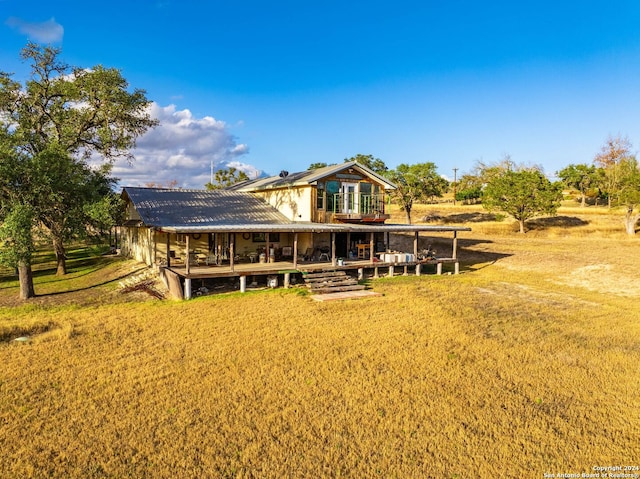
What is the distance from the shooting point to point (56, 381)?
8.42 metres

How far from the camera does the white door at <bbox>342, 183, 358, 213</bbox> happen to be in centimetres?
2422

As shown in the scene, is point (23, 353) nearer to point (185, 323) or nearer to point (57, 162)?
point (185, 323)

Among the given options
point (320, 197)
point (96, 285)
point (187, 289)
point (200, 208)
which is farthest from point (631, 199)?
point (96, 285)

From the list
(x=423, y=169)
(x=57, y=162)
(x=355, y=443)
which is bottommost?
(x=355, y=443)

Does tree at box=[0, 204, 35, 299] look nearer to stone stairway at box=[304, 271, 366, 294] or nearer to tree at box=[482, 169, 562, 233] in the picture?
stone stairway at box=[304, 271, 366, 294]

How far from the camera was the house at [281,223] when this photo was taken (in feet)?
69.5

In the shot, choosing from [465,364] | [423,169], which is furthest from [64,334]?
[423,169]

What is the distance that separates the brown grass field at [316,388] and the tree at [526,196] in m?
28.4

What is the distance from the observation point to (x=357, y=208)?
80.5 ft

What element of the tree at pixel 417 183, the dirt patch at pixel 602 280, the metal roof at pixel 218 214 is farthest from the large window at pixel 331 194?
the tree at pixel 417 183

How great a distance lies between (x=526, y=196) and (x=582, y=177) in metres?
28.7

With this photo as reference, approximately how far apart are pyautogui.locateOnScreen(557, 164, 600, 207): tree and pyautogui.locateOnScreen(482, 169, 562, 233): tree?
2273 cm

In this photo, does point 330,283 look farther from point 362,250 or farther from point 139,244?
point 139,244

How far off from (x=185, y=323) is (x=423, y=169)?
123 ft
